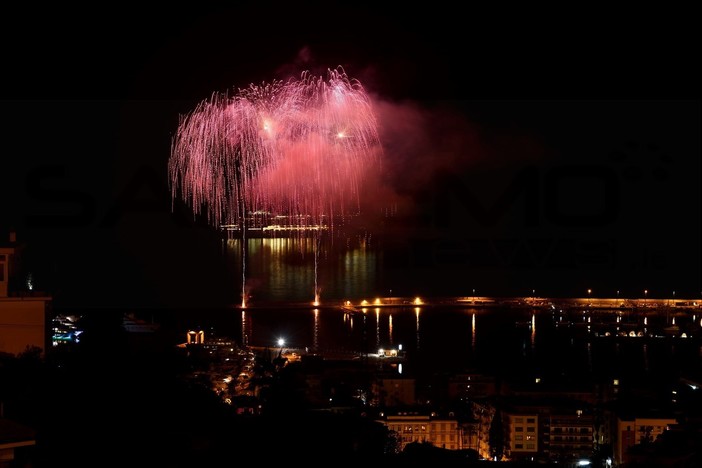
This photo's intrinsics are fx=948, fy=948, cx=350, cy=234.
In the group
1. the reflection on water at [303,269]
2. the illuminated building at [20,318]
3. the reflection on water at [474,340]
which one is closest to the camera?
the illuminated building at [20,318]

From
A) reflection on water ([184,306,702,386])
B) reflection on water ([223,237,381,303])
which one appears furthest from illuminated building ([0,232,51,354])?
reflection on water ([223,237,381,303])

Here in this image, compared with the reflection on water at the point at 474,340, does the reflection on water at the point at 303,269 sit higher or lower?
higher

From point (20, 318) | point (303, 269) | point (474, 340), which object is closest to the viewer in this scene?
point (20, 318)

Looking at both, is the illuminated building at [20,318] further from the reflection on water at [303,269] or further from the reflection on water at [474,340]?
the reflection on water at [303,269]

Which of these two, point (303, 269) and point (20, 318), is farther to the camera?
point (303, 269)

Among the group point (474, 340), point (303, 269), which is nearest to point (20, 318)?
point (474, 340)

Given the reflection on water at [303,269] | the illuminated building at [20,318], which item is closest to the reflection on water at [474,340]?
the reflection on water at [303,269]

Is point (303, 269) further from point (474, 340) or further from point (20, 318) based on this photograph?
point (20, 318)

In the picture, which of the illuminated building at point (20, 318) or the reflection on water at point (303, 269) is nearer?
the illuminated building at point (20, 318)

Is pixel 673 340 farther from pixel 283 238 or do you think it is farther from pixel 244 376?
pixel 283 238

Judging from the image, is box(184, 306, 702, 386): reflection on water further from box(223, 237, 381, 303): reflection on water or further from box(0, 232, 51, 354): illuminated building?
box(0, 232, 51, 354): illuminated building
